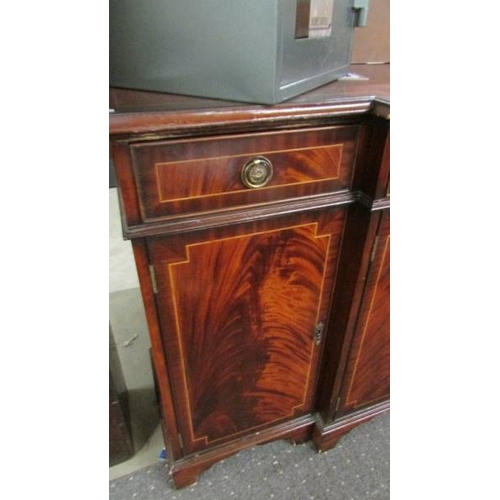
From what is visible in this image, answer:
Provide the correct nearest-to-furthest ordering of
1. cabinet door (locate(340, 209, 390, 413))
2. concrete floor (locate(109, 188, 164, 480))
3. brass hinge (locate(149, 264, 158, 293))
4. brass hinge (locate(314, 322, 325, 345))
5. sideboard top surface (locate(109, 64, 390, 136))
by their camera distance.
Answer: sideboard top surface (locate(109, 64, 390, 136))
brass hinge (locate(149, 264, 158, 293))
cabinet door (locate(340, 209, 390, 413))
brass hinge (locate(314, 322, 325, 345))
concrete floor (locate(109, 188, 164, 480))

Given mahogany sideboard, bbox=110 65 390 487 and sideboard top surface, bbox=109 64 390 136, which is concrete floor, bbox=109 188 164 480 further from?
sideboard top surface, bbox=109 64 390 136

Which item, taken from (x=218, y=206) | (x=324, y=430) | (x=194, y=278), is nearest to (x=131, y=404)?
(x=324, y=430)

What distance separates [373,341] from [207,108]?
0.66m

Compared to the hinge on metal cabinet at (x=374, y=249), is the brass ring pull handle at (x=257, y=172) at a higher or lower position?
higher

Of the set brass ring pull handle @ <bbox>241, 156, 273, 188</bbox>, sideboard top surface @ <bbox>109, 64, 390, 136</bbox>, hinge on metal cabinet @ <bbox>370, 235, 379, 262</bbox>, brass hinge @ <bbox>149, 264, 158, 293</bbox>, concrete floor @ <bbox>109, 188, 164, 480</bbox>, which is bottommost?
concrete floor @ <bbox>109, 188, 164, 480</bbox>

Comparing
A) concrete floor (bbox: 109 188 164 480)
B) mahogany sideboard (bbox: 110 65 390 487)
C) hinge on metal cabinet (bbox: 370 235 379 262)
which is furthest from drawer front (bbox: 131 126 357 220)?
concrete floor (bbox: 109 188 164 480)

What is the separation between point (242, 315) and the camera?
2.48 ft

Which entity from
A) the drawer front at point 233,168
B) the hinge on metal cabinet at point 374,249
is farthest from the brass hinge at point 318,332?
the drawer front at point 233,168

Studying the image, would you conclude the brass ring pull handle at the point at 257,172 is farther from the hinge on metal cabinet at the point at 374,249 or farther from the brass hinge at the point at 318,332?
the brass hinge at the point at 318,332

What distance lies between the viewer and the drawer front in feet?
1.76

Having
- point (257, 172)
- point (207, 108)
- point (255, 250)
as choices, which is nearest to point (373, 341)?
→ point (255, 250)

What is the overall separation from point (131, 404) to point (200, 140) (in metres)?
0.97

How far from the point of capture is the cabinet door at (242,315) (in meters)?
0.66

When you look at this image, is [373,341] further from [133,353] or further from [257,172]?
[133,353]
